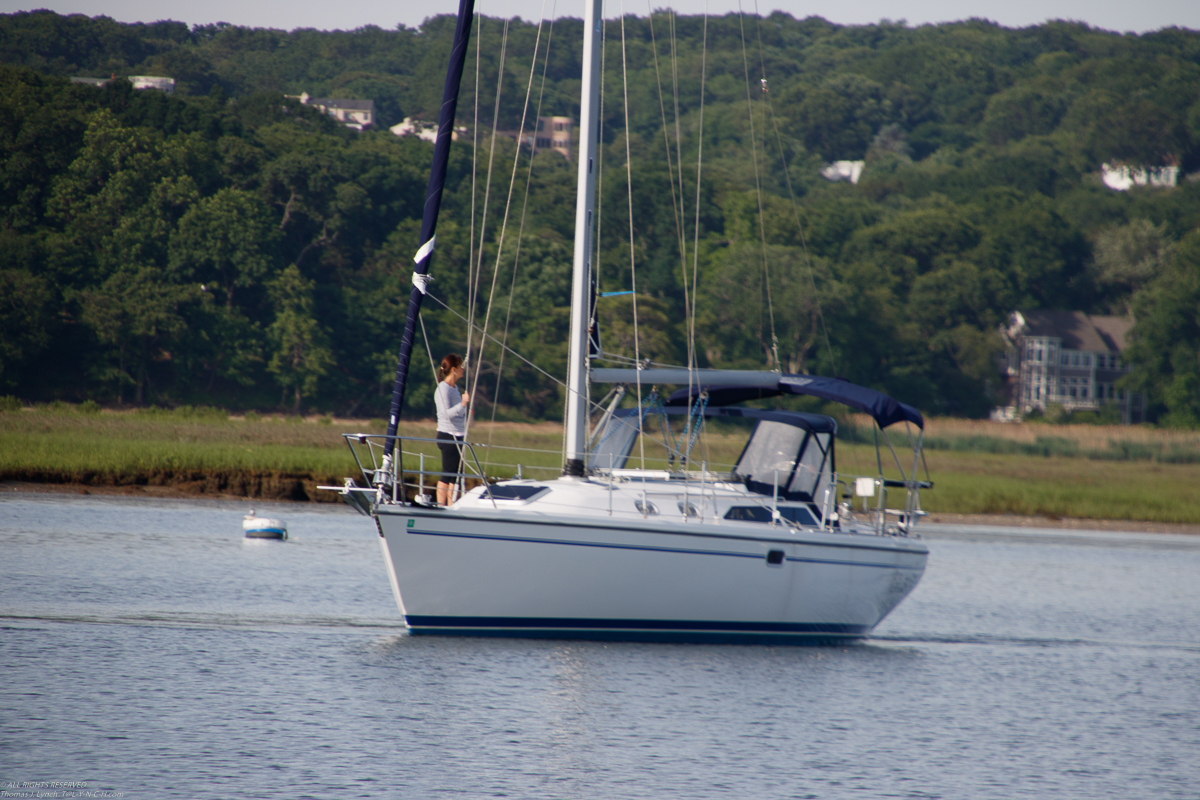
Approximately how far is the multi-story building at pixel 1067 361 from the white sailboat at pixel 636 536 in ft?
229

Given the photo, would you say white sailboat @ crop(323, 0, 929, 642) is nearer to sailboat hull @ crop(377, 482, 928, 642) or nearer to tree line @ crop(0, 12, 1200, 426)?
sailboat hull @ crop(377, 482, 928, 642)

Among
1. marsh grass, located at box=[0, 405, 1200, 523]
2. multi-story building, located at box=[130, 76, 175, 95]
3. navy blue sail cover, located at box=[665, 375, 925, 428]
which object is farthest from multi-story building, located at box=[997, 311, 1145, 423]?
navy blue sail cover, located at box=[665, 375, 925, 428]

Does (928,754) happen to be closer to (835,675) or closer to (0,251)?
(835,675)

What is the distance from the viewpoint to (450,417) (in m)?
13.5

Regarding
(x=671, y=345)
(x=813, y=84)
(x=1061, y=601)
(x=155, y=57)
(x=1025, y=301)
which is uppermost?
(x=813, y=84)

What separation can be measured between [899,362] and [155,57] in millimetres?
52105

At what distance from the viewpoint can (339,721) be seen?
11109 millimetres

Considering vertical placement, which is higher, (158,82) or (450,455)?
(158,82)

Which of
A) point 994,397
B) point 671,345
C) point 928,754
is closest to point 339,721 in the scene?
point 928,754

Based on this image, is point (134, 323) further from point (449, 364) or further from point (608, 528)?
point (608, 528)

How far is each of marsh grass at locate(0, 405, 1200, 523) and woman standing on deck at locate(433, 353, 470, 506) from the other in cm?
1123

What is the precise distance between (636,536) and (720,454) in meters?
26.9

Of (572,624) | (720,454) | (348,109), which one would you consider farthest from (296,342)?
(572,624)

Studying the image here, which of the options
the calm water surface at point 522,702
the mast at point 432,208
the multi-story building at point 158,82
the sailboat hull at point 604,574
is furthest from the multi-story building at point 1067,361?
the mast at point 432,208
